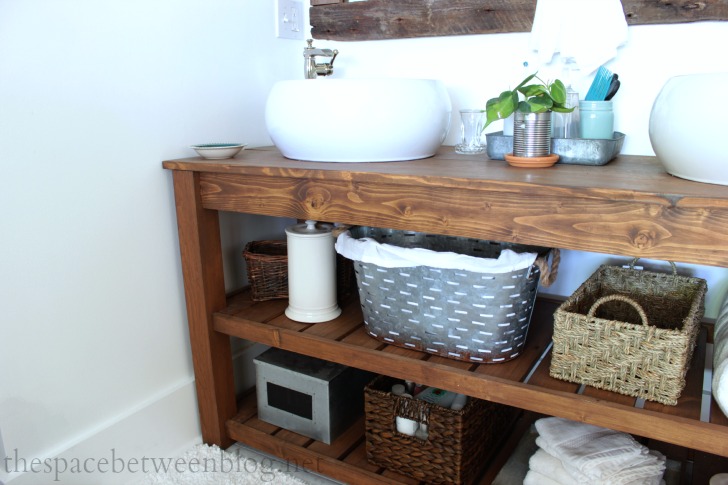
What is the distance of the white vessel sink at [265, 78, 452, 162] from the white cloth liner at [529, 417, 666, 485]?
0.69 meters

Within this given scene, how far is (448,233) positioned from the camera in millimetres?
1116

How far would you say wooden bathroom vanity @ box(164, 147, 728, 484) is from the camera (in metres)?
0.95

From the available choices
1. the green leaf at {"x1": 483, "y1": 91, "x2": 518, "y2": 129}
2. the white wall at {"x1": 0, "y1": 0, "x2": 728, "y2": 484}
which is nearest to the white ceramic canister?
the white wall at {"x1": 0, "y1": 0, "x2": 728, "y2": 484}

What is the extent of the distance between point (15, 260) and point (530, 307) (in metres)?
1.04

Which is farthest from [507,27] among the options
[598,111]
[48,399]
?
[48,399]

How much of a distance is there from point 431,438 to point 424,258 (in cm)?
43

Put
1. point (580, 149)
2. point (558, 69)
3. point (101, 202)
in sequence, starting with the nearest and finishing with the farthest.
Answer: point (580, 149), point (101, 202), point (558, 69)

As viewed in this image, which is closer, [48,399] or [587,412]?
[587,412]

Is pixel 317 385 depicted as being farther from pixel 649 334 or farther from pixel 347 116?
pixel 649 334

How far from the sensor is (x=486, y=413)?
140cm

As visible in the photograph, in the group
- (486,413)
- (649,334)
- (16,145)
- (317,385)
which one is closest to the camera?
(649,334)

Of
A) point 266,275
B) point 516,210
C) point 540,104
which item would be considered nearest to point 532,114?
point 540,104

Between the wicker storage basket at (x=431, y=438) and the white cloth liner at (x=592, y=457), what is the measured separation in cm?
13

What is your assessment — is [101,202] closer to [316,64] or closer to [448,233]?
[316,64]
